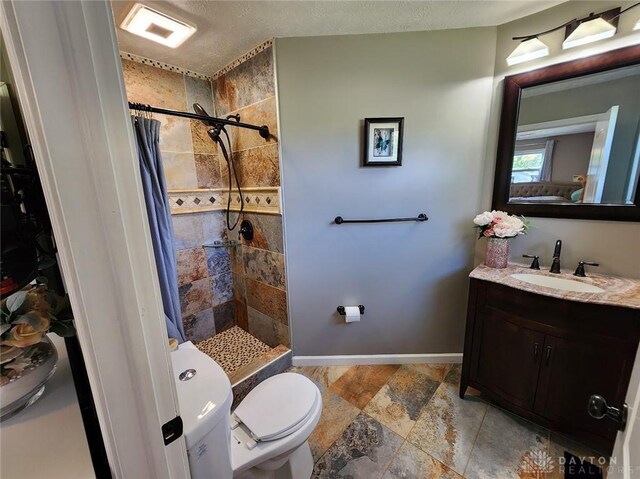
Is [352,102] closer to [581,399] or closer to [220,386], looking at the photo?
[220,386]

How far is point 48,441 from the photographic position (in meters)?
0.54

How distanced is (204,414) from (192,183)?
1843 mm

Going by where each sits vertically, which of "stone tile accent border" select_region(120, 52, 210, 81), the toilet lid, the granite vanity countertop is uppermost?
"stone tile accent border" select_region(120, 52, 210, 81)

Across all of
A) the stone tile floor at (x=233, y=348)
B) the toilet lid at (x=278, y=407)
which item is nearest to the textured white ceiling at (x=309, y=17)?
the toilet lid at (x=278, y=407)

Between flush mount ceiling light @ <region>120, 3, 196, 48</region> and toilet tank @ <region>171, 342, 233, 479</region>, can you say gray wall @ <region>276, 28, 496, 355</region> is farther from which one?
toilet tank @ <region>171, 342, 233, 479</region>

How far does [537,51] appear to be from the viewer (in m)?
1.46

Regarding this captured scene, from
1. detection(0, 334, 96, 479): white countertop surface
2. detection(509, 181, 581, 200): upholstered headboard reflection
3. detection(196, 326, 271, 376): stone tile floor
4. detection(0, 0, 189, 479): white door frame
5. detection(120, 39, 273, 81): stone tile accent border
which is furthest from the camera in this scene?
detection(196, 326, 271, 376): stone tile floor

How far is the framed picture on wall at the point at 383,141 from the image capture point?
169 centimetres

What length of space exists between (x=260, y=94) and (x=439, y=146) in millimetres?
1292

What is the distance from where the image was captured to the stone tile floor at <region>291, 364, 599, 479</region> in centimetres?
132

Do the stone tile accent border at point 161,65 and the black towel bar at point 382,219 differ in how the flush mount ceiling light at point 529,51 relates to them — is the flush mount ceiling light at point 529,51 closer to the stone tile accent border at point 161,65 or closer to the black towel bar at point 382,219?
the black towel bar at point 382,219

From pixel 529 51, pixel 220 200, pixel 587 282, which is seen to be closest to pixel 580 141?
pixel 529 51

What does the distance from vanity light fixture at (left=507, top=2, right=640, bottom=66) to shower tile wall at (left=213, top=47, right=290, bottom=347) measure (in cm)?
151

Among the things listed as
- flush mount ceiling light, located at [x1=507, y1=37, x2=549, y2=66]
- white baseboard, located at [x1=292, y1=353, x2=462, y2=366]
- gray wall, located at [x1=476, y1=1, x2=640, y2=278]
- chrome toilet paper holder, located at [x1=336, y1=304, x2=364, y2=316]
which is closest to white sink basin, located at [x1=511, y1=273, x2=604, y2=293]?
gray wall, located at [x1=476, y1=1, x2=640, y2=278]
